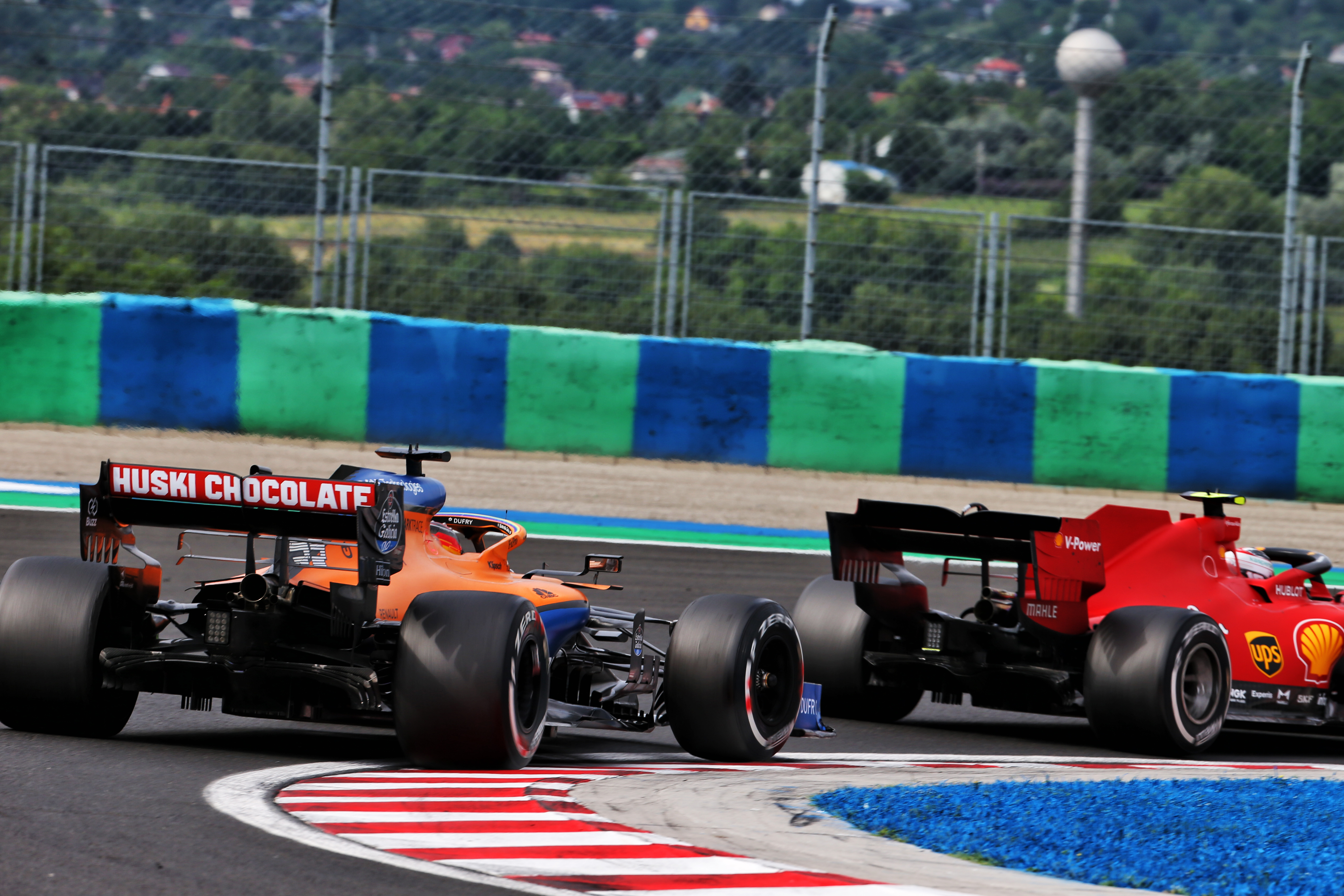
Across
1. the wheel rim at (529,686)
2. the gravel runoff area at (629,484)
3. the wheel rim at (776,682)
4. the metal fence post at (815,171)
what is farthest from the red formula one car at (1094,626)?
the metal fence post at (815,171)

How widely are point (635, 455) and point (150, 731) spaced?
24.1ft

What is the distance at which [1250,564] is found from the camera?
939 centimetres

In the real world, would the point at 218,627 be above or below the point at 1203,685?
above

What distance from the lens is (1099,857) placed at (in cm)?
514

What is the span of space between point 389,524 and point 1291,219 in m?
11.0

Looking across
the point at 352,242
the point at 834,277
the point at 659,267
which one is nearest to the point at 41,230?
the point at 352,242

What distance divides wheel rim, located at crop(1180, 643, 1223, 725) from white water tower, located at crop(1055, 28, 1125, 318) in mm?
6803

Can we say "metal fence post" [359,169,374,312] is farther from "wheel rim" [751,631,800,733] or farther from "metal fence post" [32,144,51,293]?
"wheel rim" [751,631,800,733]

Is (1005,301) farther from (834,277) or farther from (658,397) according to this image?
(658,397)

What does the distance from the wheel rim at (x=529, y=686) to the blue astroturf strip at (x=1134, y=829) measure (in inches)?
43.1

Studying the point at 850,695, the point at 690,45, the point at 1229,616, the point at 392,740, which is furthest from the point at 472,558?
the point at 690,45

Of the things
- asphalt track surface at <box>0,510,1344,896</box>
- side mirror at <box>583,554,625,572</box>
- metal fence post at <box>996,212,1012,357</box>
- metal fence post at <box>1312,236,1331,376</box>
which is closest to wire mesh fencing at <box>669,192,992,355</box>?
metal fence post at <box>996,212,1012,357</box>

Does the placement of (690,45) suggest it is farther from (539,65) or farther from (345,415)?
(345,415)

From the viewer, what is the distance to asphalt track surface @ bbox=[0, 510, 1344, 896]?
4562mm
